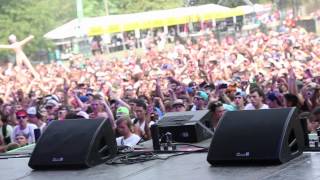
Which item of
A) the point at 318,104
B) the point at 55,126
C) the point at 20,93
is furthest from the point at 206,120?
the point at 20,93

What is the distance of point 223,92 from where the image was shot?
9.18 m

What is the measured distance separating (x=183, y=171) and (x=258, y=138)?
1.66ft

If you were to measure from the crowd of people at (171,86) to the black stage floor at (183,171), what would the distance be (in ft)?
1.80

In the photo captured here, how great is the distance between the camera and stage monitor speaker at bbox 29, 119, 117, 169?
4841 mm

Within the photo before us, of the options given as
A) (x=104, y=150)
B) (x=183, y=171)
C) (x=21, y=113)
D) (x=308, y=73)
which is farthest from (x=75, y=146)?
(x=308, y=73)

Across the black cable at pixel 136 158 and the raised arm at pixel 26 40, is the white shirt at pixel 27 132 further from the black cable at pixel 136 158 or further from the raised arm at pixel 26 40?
the raised arm at pixel 26 40

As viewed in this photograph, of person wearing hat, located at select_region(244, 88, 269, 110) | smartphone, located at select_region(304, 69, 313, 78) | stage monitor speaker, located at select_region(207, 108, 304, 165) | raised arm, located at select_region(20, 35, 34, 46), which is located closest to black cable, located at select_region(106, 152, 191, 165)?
stage monitor speaker, located at select_region(207, 108, 304, 165)

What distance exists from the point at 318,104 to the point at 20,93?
6.45 m

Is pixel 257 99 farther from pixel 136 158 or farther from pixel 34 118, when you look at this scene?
pixel 34 118

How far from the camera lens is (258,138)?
4.41 metres

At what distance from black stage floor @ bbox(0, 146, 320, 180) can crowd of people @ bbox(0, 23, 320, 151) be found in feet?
1.80

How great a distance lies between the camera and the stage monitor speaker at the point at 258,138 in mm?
4328

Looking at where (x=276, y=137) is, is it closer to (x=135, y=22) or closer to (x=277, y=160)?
(x=277, y=160)

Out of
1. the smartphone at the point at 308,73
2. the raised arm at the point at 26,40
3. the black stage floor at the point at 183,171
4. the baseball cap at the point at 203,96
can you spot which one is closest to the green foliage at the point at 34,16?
the raised arm at the point at 26,40
